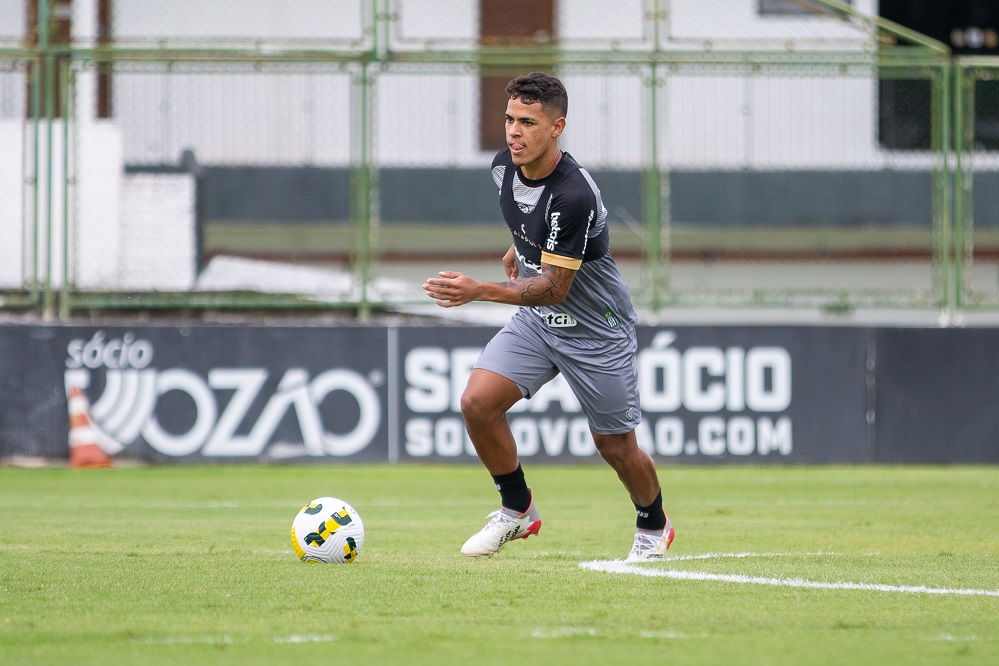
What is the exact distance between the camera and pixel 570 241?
620 cm

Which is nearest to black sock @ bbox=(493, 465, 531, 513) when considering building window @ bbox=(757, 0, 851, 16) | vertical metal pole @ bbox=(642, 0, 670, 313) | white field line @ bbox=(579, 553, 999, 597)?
white field line @ bbox=(579, 553, 999, 597)

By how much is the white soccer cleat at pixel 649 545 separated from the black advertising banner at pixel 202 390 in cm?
674

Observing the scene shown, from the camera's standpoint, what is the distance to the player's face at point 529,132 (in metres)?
6.23

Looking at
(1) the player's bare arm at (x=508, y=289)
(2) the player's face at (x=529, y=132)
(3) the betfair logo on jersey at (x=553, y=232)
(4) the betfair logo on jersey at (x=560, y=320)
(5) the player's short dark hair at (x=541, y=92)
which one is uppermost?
(5) the player's short dark hair at (x=541, y=92)

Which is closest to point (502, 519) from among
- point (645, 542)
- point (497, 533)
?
point (497, 533)

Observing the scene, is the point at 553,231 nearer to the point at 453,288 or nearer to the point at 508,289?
the point at 508,289

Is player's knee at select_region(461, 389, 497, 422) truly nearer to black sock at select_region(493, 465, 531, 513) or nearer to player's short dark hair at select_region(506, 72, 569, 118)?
black sock at select_region(493, 465, 531, 513)

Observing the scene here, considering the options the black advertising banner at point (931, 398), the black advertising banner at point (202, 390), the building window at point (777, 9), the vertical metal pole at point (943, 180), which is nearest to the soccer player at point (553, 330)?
the black advertising banner at point (202, 390)

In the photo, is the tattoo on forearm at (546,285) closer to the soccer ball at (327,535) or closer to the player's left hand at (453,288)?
the player's left hand at (453,288)

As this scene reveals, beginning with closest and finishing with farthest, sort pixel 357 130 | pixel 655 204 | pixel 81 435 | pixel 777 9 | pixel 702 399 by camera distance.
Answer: pixel 81 435 → pixel 702 399 → pixel 357 130 → pixel 655 204 → pixel 777 9

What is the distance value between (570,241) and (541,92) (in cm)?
69

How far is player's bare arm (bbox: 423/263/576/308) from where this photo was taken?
589cm

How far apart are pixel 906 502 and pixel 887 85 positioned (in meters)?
7.35

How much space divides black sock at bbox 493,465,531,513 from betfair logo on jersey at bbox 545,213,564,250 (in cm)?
112
